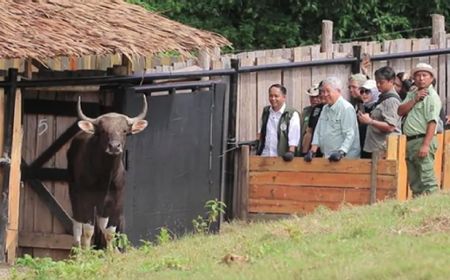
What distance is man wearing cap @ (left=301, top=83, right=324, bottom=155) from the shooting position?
680 inches

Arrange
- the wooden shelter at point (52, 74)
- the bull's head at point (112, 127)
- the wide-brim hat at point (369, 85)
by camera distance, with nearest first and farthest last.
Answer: the wooden shelter at point (52, 74), the bull's head at point (112, 127), the wide-brim hat at point (369, 85)

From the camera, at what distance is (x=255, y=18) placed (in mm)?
24734

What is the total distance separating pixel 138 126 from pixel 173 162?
1077 millimetres

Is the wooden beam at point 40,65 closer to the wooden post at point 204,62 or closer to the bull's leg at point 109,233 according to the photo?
the bull's leg at point 109,233

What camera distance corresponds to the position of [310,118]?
17.3m

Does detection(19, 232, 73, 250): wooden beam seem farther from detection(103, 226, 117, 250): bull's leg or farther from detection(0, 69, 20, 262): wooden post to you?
detection(0, 69, 20, 262): wooden post

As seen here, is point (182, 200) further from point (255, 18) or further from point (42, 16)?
point (255, 18)

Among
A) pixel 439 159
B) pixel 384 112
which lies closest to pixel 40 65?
pixel 384 112

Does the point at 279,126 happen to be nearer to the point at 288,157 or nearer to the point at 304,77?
the point at 288,157

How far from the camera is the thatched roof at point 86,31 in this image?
1443cm

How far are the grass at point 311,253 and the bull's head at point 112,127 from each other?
80.8 inches


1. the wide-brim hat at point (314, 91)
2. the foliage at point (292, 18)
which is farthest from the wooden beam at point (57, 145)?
the foliage at point (292, 18)

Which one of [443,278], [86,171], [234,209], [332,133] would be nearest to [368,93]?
[332,133]

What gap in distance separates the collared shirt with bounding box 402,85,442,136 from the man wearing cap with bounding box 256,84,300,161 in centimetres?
165
